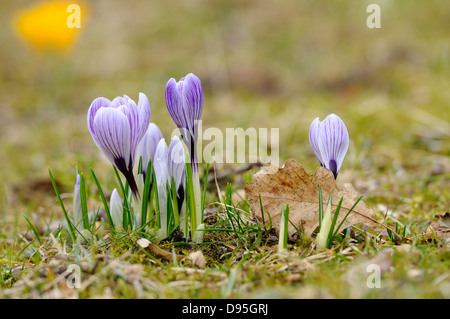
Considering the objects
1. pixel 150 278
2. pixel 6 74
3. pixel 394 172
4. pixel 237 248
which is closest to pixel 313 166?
pixel 394 172

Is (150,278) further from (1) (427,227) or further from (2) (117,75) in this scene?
(2) (117,75)

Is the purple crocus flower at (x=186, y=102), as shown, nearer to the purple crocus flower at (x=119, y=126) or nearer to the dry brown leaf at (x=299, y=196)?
the purple crocus flower at (x=119, y=126)

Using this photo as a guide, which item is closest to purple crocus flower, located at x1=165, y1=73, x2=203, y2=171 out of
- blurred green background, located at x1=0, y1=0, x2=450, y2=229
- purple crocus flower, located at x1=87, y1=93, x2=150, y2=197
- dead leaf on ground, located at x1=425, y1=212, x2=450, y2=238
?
purple crocus flower, located at x1=87, y1=93, x2=150, y2=197

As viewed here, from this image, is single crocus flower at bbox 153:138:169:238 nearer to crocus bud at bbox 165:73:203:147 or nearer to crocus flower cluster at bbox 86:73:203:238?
crocus flower cluster at bbox 86:73:203:238

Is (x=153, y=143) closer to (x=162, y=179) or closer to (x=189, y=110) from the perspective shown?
(x=162, y=179)

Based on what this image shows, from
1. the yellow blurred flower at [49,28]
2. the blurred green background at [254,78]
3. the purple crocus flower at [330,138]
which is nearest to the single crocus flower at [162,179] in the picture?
the purple crocus flower at [330,138]
